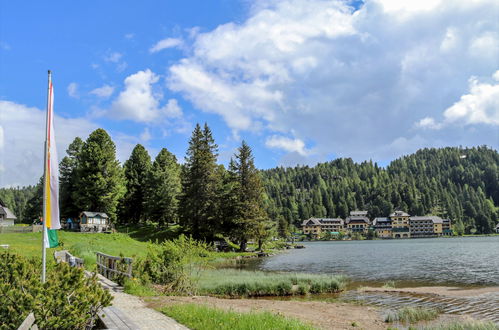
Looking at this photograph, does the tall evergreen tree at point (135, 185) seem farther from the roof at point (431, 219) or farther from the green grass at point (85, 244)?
the roof at point (431, 219)

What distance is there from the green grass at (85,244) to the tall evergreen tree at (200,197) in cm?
1066

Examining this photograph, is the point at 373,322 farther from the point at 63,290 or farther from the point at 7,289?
the point at 7,289

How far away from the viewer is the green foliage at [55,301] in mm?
7644

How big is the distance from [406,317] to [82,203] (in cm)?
5981

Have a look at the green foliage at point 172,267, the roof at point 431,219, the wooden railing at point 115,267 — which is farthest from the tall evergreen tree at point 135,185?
the roof at point 431,219

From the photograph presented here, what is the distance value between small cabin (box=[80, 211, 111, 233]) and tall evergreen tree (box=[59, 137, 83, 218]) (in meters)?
5.44

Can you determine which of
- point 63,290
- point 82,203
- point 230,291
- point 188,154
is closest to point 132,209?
point 82,203

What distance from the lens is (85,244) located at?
129 feet

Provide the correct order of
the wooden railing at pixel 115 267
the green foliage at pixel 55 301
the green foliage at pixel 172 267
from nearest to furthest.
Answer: the green foliage at pixel 55 301, the wooden railing at pixel 115 267, the green foliage at pixel 172 267

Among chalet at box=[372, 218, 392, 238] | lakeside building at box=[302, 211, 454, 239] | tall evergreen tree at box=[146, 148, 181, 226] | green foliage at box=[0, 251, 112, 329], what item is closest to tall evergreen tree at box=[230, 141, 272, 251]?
tall evergreen tree at box=[146, 148, 181, 226]

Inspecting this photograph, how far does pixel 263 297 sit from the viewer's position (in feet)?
72.8

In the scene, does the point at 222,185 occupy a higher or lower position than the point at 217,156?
lower

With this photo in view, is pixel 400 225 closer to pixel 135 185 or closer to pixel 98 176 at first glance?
pixel 135 185

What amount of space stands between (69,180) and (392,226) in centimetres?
15703
